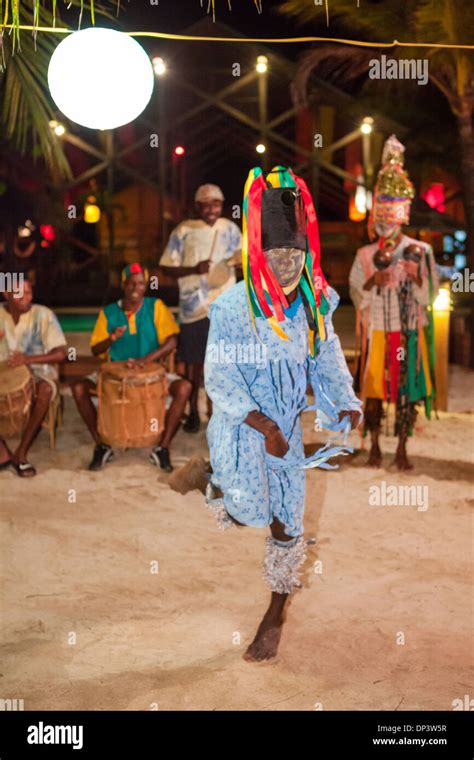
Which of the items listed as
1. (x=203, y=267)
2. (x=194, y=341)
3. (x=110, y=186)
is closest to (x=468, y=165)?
(x=203, y=267)

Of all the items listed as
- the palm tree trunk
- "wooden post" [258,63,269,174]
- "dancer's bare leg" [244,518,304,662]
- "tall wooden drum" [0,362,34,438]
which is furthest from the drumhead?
"wooden post" [258,63,269,174]

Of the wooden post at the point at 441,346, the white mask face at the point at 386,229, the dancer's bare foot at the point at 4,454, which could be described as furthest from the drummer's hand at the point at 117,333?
the wooden post at the point at 441,346

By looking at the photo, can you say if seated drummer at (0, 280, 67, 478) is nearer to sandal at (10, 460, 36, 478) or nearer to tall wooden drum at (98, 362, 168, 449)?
sandal at (10, 460, 36, 478)

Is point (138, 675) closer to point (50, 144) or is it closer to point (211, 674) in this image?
point (211, 674)

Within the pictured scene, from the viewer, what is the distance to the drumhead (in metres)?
6.30

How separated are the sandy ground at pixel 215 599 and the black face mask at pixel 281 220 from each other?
1653mm

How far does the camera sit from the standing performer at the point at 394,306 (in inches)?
249

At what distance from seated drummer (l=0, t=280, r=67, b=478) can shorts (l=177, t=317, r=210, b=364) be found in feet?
3.75

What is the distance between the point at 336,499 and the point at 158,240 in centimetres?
1550

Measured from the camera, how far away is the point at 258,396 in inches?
144

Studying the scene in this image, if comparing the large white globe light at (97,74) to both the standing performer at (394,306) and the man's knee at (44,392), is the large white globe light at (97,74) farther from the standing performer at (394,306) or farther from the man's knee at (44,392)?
the man's knee at (44,392)

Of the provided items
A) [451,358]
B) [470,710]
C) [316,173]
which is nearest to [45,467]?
[470,710]

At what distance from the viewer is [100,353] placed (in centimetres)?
664

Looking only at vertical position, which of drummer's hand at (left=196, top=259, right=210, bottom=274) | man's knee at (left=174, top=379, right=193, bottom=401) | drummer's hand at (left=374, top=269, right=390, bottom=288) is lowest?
man's knee at (left=174, top=379, right=193, bottom=401)
